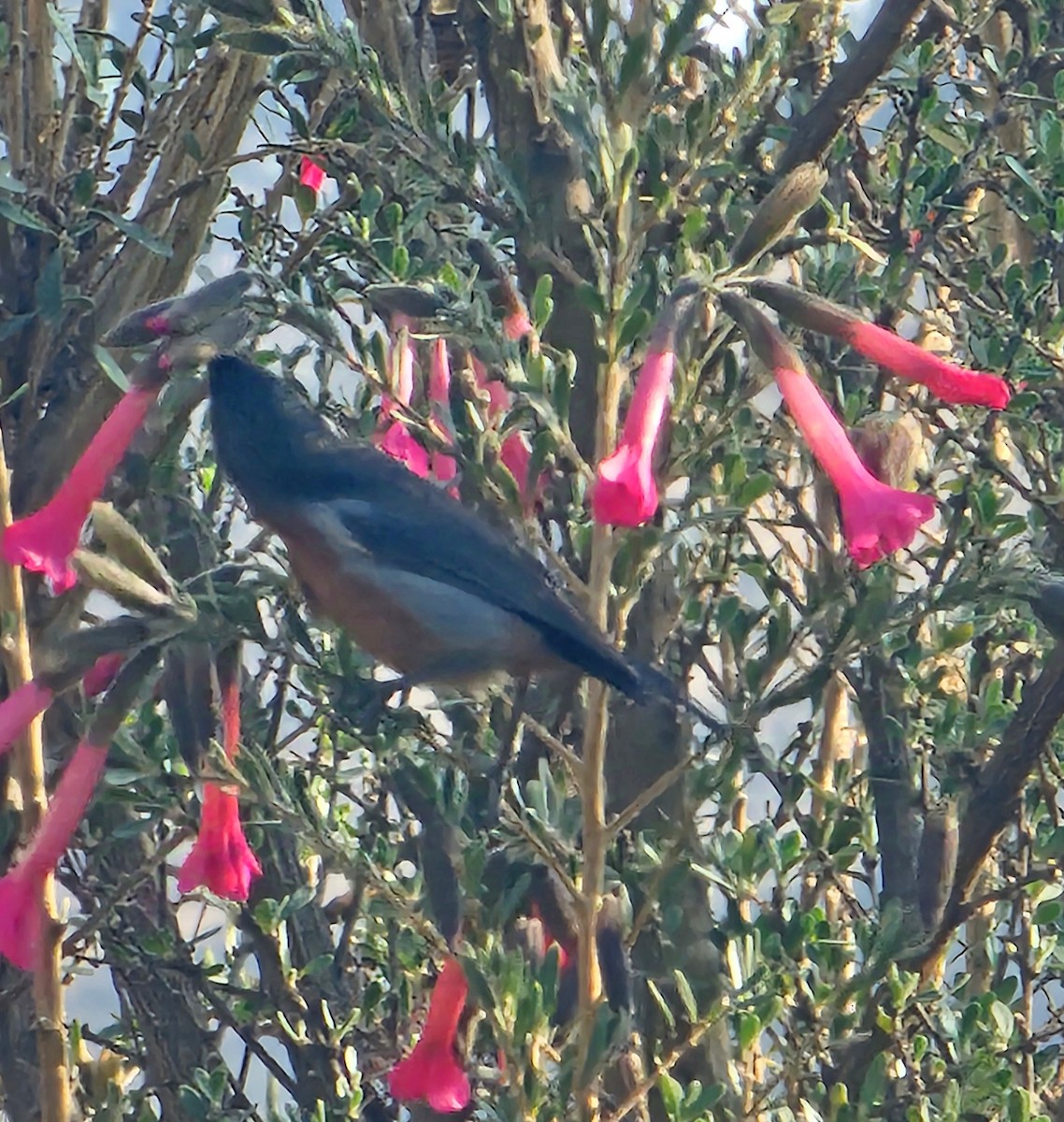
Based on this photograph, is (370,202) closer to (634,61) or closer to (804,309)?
(634,61)

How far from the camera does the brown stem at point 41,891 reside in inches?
67.4

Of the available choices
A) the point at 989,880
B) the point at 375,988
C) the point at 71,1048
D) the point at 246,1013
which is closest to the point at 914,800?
the point at 989,880

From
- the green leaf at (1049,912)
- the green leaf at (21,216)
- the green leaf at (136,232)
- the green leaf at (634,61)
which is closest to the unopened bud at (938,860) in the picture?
the green leaf at (1049,912)

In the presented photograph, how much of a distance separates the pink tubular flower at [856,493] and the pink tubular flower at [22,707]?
718mm

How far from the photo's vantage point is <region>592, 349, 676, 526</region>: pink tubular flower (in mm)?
1350

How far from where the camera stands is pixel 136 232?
214 centimetres

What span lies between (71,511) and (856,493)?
2.36 feet

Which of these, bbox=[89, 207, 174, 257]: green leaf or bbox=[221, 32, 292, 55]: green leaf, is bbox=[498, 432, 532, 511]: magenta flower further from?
bbox=[89, 207, 174, 257]: green leaf

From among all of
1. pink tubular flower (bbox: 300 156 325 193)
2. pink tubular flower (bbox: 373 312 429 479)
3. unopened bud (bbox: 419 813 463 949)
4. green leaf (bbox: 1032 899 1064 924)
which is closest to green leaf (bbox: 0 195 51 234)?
pink tubular flower (bbox: 300 156 325 193)

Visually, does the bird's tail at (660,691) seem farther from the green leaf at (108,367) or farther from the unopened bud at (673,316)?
the green leaf at (108,367)

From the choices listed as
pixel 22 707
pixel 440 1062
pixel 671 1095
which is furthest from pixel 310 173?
pixel 671 1095

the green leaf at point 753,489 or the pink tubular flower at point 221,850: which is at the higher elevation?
the green leaf at point 753,489

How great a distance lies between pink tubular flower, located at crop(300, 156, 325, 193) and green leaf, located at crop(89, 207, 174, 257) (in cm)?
20

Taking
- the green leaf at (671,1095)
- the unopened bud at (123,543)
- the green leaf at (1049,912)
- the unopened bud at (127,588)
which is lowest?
the green leaf at (671,1095)
